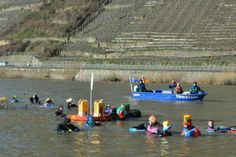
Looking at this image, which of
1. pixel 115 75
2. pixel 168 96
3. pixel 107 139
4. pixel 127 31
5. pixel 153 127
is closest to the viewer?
pixel 107 139

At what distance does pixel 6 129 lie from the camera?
99.7 ft

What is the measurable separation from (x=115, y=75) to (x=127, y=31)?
22.8 metres

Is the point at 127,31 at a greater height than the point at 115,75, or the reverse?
the point at 127,31

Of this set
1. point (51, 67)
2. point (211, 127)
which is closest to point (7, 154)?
point (211, 127)

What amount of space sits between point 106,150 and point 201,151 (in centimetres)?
404

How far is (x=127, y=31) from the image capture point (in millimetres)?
102312

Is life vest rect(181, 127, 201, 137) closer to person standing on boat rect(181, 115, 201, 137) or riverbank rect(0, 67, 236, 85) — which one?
person standing on boat rect(181, 115, 201, 137)

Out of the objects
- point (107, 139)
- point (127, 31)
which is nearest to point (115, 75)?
point (127, 31)

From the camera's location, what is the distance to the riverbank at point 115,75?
70188 millimetres

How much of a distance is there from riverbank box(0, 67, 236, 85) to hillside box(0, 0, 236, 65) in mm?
5331

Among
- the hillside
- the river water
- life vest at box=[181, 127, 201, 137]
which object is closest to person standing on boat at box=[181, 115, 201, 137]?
life vest at box=[181, 127, 201, 137]

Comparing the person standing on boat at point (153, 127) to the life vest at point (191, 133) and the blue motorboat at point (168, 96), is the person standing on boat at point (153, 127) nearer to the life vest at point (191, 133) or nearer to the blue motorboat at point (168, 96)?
the life vest at point (191, 133)

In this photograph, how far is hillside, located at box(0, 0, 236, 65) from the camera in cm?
8600

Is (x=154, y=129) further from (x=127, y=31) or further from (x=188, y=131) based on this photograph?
(x=127, y=31)
